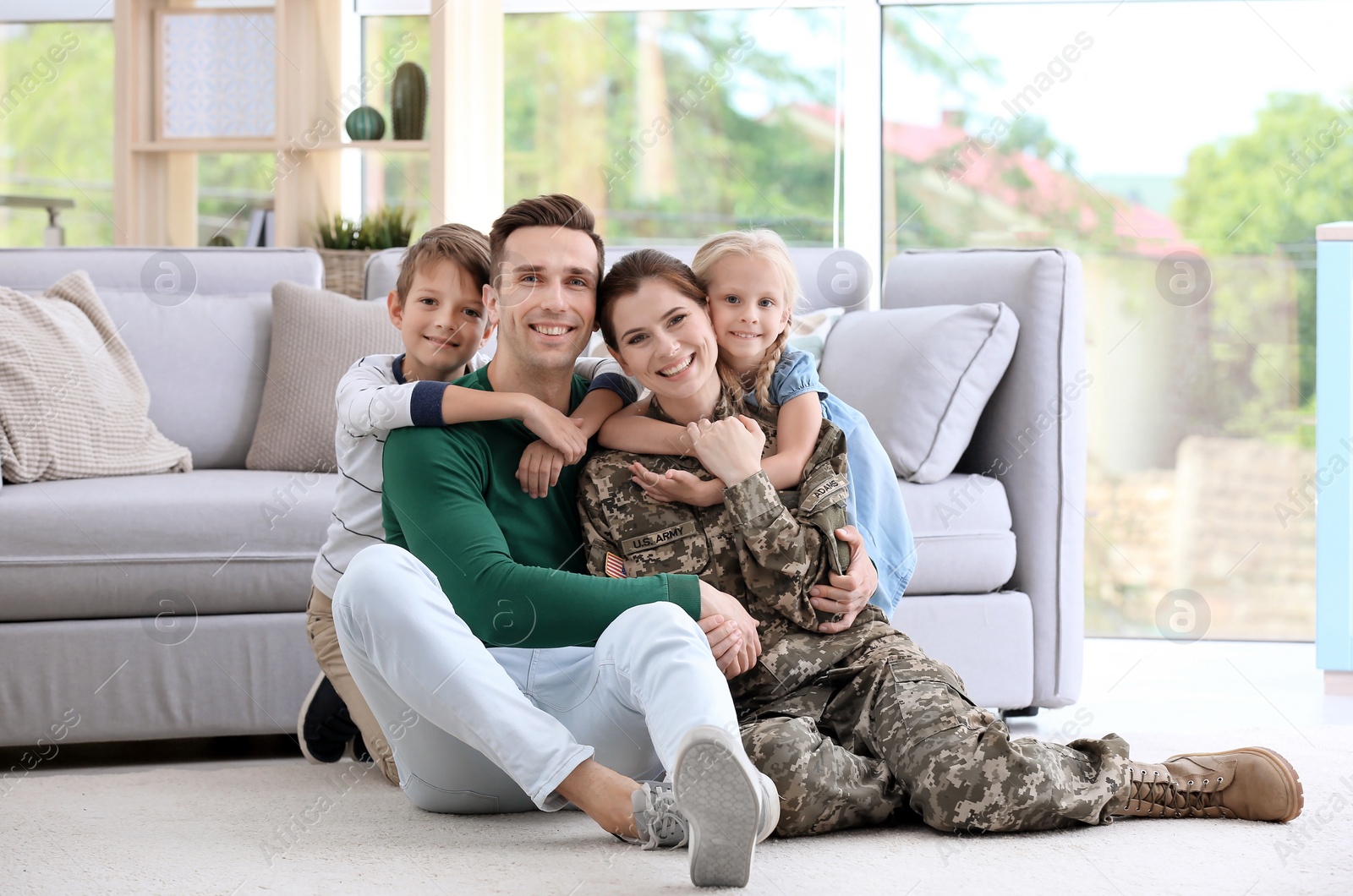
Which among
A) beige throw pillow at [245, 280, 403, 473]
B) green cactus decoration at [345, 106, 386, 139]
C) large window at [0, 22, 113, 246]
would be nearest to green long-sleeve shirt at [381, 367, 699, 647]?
beige throw pillow at [245, 280, 403, 473]

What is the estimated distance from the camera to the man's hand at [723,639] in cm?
134

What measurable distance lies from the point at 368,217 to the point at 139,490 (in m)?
1.67

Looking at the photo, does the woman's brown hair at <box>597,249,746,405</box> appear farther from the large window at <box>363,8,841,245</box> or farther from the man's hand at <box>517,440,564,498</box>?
the large window at <box>363,8,841,245</box>

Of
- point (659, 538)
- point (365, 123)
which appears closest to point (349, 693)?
point (659, 538)

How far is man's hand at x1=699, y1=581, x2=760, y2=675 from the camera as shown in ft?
4.44

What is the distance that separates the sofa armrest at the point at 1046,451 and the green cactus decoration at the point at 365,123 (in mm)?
2105

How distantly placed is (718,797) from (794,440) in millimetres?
→ 542

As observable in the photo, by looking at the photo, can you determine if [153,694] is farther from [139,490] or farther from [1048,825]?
[1048,825]

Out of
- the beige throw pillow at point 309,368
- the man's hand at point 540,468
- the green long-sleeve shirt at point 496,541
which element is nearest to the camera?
the green long-sleeve shirt at point 496,541

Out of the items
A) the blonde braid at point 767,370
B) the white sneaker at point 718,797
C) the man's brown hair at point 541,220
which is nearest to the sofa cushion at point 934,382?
the blonde braid at point 767,370

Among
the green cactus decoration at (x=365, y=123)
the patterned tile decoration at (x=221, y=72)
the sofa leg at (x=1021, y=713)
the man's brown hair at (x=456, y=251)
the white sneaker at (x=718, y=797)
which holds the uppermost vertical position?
the patterned tile decoration at (x=221, y=72)

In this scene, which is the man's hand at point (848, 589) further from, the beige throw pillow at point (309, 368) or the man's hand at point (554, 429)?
the beige throw pillow at point (309, 368)

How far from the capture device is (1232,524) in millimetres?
3670

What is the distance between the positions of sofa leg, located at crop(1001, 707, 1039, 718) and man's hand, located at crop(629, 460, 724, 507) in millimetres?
1042
